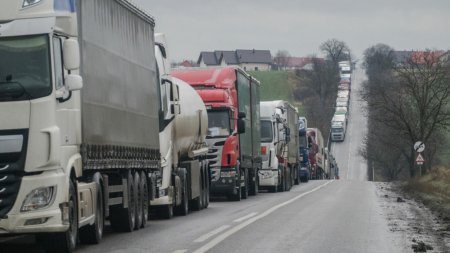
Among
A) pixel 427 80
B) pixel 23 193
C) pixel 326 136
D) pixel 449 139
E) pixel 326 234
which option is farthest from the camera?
pixel 326 136

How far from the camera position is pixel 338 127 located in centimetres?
15350

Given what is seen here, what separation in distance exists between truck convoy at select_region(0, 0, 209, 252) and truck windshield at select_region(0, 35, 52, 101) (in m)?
0.01

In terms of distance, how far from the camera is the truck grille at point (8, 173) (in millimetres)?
12617

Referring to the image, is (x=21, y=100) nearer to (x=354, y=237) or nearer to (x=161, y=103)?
(x=354, y=237)

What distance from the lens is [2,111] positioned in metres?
12.8

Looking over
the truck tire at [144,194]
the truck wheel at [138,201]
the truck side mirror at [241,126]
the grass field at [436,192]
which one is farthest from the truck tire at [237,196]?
the truck wheel at [138,201]

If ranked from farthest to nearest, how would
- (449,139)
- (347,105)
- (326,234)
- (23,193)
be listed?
(347,105) → (449,139) → (326,234) → (23,193)

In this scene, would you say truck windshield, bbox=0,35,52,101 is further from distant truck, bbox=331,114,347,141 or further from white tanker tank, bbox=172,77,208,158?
distant truck, bbox=331,114,347,141

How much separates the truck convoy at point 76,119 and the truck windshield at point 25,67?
0.01m

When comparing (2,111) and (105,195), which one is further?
(105,195)

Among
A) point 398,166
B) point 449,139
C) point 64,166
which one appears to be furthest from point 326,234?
point 449,139

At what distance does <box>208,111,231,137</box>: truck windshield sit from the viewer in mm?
31938

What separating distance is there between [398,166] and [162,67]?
10084 cm

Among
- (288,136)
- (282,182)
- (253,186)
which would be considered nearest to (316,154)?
(288,136)
